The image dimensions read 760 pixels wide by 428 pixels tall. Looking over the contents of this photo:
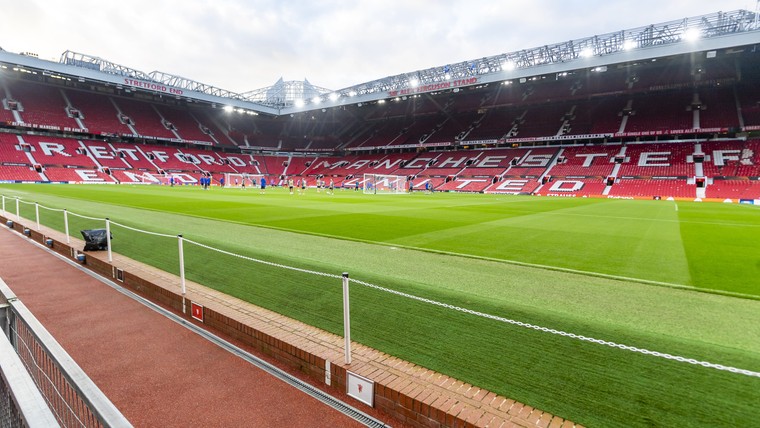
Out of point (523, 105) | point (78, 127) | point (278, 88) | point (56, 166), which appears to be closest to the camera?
point (56, 166)

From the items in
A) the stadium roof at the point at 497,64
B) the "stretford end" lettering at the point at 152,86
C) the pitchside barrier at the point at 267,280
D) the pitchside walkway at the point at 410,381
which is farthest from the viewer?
the "stretford end" lettering at the point at 152,86

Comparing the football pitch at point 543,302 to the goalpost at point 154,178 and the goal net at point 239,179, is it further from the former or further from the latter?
the goalpost at point 154,178

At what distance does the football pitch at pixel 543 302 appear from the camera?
3.12 m

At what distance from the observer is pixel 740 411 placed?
279 cm

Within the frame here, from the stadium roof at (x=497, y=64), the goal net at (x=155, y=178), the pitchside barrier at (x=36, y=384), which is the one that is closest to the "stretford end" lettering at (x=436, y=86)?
the stadium roof at (x=497, y=64)

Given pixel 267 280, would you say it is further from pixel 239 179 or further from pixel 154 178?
pixel 239 179

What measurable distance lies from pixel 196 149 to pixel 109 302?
6930 centimetres

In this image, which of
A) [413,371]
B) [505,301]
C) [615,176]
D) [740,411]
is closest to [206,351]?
[413,371]

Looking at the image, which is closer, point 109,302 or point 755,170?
point 109,302

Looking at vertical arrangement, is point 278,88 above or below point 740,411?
above

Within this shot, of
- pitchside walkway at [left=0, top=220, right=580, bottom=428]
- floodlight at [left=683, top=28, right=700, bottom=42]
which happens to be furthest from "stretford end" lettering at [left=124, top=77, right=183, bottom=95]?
floodlight at [left=683, top=28, right=700, bottom=42]

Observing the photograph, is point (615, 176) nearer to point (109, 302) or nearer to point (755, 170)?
point (755, 170)

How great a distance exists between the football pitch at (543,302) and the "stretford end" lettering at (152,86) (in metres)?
48.1

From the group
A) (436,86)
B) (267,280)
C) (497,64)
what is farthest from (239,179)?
(267,280)
